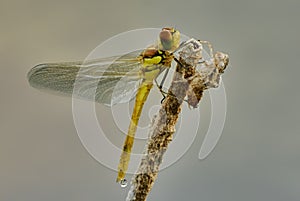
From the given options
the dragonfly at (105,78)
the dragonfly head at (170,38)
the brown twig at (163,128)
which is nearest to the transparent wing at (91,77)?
the dragonfly at (105,78)

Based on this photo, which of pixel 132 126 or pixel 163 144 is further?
pixel 132 126

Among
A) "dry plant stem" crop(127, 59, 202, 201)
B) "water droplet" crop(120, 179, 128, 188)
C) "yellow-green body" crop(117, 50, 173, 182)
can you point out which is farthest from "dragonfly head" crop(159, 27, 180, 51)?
"water droplet" crop(120, 179, 128, 188)

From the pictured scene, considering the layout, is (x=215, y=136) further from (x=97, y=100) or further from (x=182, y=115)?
(x=97, y=100)

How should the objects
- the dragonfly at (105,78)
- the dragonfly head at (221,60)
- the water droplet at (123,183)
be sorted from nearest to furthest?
1. the dragonfly head at (221,60)
2. the water droplet at (123,183)
3. the dragonfly at (105,78)

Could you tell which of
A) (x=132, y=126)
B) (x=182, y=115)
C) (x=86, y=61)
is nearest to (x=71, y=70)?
(x=86, y=61)

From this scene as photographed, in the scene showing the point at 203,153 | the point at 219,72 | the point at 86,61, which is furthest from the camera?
the point at 86,61

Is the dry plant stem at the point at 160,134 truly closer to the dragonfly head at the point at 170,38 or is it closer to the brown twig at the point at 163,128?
the brown twig at the point at 163,128
